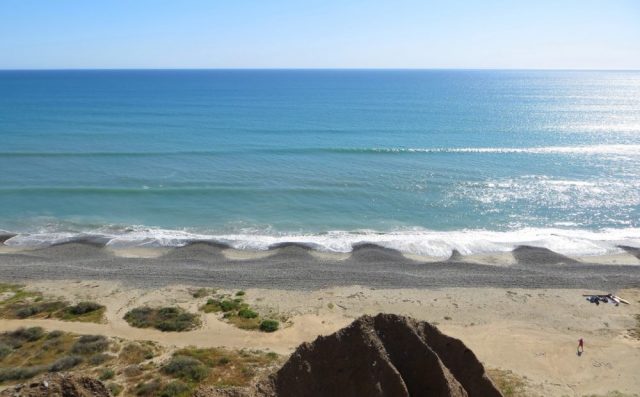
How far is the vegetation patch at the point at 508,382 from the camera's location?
803 inches

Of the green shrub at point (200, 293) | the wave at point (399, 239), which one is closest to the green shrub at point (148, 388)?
the green shrub at point (200, 293)

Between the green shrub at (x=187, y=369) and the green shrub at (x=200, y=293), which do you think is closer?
the green shrub at (x=187, y=369)

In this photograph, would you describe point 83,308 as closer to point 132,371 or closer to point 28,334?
point 28,334

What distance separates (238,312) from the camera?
27531mm

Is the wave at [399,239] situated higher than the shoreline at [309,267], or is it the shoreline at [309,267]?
the wave at [399,239]

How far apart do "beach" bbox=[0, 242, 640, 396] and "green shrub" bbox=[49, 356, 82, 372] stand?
3.13m

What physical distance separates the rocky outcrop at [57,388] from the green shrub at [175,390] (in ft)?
14.5

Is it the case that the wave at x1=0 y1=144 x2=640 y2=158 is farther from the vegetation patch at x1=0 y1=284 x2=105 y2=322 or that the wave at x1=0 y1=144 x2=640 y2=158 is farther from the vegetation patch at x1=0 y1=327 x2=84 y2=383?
the vegetation patch at x1=0 y1=327 x2=84 y2=383

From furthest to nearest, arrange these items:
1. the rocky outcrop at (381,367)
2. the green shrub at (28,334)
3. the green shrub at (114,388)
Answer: the green shrub at (28,334) < the green shrub at (114,388) < the rocky outcrop at (381,367)

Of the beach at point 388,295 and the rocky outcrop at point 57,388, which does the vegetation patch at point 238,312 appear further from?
the rocky outcrop at point 57,388

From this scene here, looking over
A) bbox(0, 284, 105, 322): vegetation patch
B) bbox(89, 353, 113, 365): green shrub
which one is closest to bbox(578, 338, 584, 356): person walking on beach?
bbox(89, 353, 113, 365): green shrub

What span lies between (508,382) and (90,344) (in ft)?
65.6

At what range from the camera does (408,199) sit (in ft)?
164

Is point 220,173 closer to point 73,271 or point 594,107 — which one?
point 73,271
